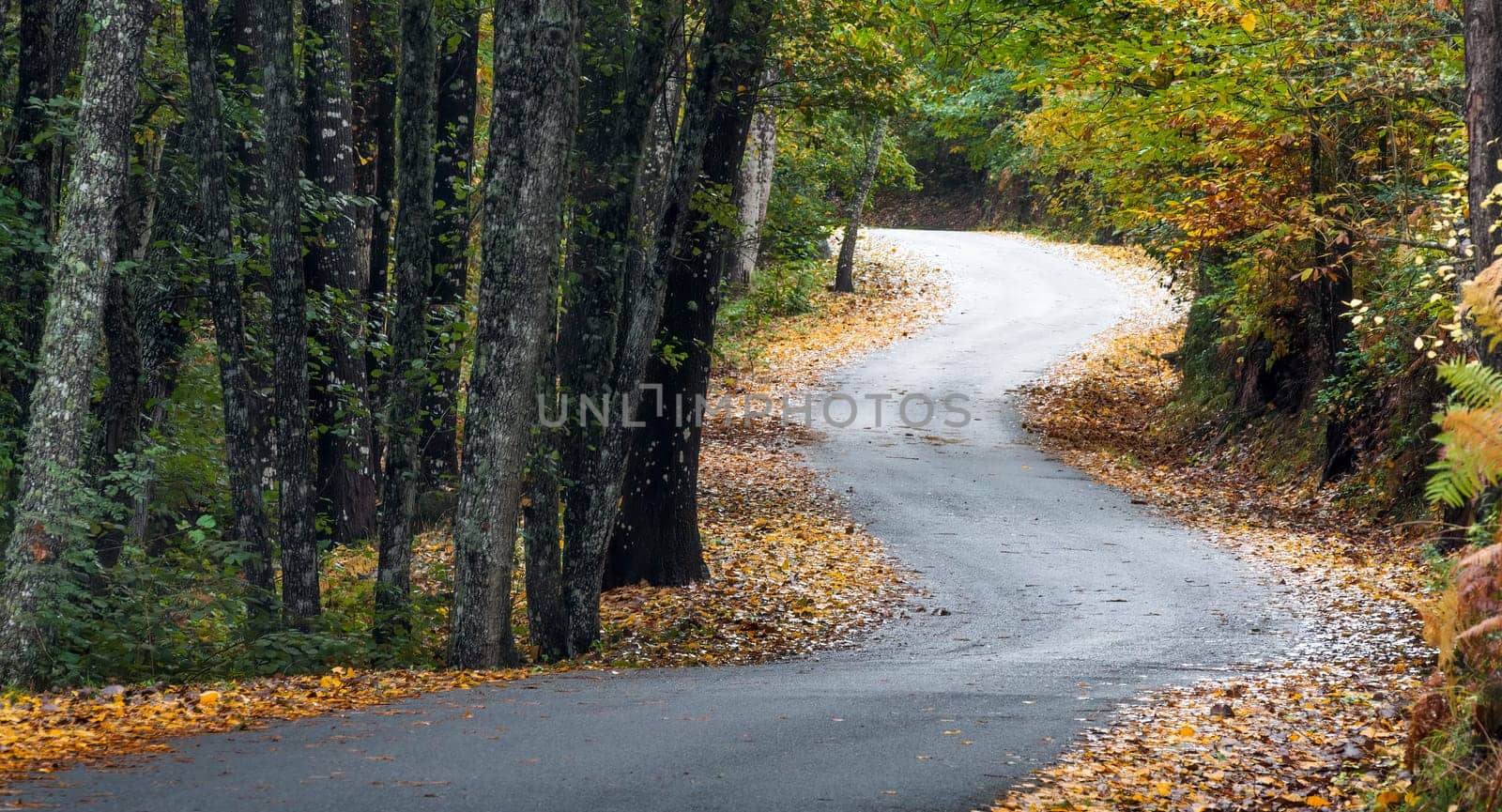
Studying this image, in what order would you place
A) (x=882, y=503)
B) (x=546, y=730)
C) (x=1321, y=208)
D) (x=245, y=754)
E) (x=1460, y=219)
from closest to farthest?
(x=245, y=754), (x=546, y=730), (x=1460, y=219), (x=1321, y=208), (x=882, y=503)

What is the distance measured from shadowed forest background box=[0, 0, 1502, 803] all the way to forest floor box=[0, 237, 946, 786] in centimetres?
57

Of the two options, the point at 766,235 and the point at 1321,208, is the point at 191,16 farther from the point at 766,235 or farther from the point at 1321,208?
the point at 1321,208

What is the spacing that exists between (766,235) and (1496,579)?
905 cm

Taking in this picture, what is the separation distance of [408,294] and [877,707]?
5008 millimetres

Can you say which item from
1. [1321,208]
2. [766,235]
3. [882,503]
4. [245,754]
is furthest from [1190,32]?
[245,754]

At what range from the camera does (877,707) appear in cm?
820

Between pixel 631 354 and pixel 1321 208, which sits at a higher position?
pixel 1321 208

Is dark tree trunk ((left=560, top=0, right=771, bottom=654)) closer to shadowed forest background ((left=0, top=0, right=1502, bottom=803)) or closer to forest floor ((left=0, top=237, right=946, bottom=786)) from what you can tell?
shadowed forest background ((left=0, top=0, right=1502, bottom=803))

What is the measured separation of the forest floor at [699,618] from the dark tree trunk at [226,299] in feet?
5.09

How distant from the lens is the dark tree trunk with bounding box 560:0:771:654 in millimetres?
10203

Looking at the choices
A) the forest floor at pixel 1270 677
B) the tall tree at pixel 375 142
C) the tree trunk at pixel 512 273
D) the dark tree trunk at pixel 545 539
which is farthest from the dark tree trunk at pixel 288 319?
the forest floor at pixel 1270 677

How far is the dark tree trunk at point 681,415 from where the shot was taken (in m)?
12.1

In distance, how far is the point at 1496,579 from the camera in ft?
16.3

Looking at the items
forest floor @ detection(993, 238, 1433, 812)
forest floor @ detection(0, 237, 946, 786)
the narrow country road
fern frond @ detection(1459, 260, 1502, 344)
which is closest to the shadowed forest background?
fern frond @ detection(1459, 260, 1502, 344)
